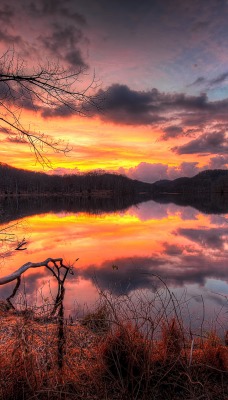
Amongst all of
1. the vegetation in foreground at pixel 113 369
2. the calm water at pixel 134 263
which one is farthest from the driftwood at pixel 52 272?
the calm water at pixel 134 263

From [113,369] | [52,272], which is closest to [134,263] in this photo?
[113,369]

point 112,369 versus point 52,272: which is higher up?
point 52,272

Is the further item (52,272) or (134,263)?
(134,263)

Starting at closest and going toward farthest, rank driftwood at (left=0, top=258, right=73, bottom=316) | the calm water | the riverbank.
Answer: driftwood at (left=0, top=258, right=73, bottom=316), the riverbank, the calm water

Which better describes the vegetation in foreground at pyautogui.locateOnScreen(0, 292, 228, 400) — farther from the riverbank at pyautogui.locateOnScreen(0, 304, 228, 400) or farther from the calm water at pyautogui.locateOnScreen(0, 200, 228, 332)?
the calm water at pyautogui.locateOnScreen(0, 200, 228, 332)

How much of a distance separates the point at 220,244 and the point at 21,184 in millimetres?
177688

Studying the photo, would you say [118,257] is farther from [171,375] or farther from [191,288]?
[171,375]

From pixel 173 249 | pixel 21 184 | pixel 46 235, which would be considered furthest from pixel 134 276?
pixel 21 184

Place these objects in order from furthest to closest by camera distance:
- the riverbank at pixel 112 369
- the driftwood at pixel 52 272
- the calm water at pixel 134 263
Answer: the calm water at pixel 134 263, the riverbank at pixel 112 369, the driftwood at pixel 52 272

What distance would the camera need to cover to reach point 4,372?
3.88 meters

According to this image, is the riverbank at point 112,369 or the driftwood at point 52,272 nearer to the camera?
the driftwood at point 52,272

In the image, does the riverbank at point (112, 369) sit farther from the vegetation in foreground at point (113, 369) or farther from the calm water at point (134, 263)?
the calm water at point (134, 263)

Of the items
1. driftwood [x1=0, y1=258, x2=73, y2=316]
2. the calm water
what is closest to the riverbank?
driftwood [x1=0, y1=258, x2=73, y2=316]

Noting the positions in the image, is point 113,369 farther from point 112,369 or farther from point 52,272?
point 52,272
